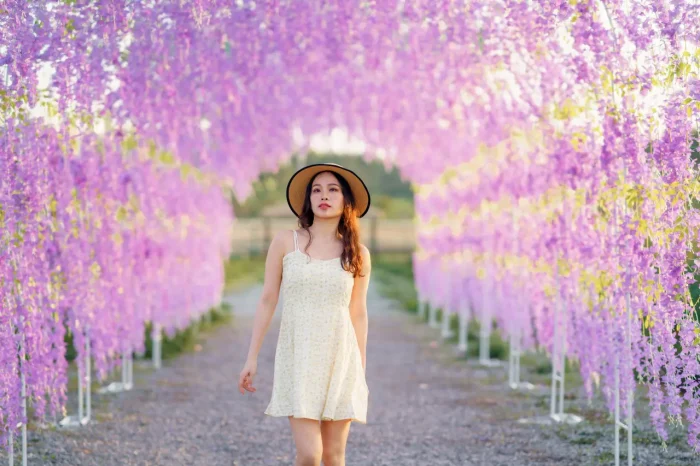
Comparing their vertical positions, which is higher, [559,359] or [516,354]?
[559,359]

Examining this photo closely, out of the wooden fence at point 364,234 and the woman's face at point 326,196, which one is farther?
the wooden fence at point 364,234

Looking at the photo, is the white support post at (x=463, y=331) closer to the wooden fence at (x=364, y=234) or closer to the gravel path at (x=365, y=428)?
the gravel path at (x=365, y=428)

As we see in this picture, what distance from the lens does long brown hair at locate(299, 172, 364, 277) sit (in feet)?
12.7

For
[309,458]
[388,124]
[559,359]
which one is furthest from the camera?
[388,124]

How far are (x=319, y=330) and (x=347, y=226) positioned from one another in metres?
0.46

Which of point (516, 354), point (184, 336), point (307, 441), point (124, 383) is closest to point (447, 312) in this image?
point (184, 336)

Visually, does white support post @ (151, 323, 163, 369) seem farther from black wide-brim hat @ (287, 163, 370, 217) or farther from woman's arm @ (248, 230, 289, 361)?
woman's arm @ (248, 230, 289, 361)

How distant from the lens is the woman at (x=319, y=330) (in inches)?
147

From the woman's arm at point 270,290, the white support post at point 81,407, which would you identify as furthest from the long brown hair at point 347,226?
the white support post at point 81,407

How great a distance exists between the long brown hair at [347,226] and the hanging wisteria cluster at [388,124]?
160 centimetres

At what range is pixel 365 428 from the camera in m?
6.91

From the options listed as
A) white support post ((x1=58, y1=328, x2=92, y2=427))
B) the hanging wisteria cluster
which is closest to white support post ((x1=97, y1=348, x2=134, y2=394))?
the hanging wisteria cluster

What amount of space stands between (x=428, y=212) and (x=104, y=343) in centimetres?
771

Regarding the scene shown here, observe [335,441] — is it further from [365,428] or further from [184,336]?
[184,336]
